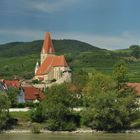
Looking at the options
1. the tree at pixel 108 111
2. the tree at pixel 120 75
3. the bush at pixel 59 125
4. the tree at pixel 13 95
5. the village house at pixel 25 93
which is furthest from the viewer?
the village house at pixel 25 93

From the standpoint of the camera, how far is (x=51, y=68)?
138 meters


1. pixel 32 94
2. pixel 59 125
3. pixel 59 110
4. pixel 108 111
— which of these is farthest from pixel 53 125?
pixel 32 94

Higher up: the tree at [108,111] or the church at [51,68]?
the church at [51,68]

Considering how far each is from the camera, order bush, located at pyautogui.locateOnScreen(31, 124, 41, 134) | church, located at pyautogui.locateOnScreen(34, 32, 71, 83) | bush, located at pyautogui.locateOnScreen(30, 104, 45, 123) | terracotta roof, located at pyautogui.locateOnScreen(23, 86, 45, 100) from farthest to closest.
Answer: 1. church, located at pyautogui.locateOnScreen(34, 32, 71, 83)
2. terracotta roof, located at pyautogui.locateOnScreen(23, 86, 45, 100)
3. bush, located at pyautogui.locateOnScreen(30, 104, 45, 123)
4. bush, located at pyautogui.locateOnScreen(31, 124, 41, 134)

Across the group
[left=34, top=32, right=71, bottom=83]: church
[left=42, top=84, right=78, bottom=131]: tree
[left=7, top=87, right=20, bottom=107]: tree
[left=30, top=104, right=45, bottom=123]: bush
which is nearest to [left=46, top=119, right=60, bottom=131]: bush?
[left=42, top=84, right=78, bottom=131]: tree

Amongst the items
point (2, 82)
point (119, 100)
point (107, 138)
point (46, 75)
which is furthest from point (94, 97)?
point (46, 75)

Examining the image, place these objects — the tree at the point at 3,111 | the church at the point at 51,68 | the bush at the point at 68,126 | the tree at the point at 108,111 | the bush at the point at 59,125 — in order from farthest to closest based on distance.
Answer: the church at the point at 51,68
the tree at the point at 3,111
the bush at the point at 68,126
the bush at the point at 59,125
the tree at the point at 108,111

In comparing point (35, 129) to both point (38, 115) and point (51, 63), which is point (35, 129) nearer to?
point (38, 115)

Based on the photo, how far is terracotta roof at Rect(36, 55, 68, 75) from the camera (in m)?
135

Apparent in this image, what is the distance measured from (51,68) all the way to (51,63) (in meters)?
2.46

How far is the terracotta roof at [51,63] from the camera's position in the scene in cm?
13500

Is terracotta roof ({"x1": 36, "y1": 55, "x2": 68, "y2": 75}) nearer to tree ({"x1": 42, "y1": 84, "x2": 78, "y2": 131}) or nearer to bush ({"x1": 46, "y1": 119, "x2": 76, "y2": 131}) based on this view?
tree ({"x1": 42, "y1": 84, "x2": 78, "y2": 131})

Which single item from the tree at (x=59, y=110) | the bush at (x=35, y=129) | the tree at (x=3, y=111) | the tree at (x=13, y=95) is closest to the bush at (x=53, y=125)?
the tree at (x=59, y=110)

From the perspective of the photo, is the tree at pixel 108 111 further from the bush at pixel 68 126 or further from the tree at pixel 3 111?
the tree at pixel 3 111
